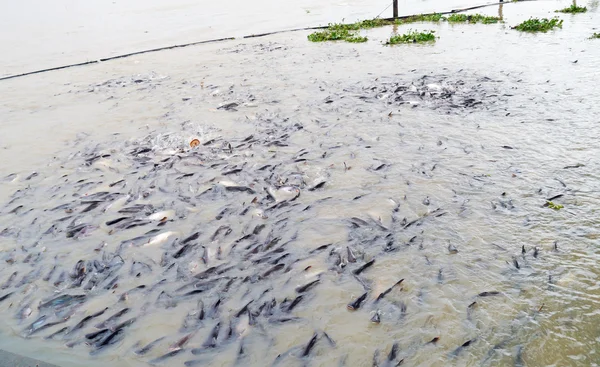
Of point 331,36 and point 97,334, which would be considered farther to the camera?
point 331,36

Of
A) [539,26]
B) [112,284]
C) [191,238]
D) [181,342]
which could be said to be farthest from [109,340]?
[539,26]

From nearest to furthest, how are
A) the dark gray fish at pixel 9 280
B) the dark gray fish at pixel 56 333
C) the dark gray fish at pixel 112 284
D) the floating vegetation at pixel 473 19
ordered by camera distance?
the dark gray fish at pixel 56 333, the dark gray fish at pixel 112 284, the dark gray fish at pixel 9 280, the floating vegetation at pixel 473 19

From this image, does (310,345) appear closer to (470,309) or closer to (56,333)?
(470,309)

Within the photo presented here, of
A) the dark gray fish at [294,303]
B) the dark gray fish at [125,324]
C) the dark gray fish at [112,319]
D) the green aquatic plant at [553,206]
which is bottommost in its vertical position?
the dark gray fish at [294,303]

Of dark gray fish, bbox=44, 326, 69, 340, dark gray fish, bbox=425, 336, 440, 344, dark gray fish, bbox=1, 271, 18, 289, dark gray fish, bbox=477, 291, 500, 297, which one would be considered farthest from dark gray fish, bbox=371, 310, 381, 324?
dark gray fish, bbox=1, 271, 18, 289

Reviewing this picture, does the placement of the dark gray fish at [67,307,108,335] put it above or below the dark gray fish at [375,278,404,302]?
above

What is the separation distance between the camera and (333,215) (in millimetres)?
5152

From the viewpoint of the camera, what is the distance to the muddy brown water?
3475mm

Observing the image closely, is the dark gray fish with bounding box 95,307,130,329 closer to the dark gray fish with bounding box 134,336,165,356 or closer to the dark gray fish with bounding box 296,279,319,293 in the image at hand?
the dark gray fish with bounding box 134,336,165,356

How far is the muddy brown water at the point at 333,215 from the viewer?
347 centimetres

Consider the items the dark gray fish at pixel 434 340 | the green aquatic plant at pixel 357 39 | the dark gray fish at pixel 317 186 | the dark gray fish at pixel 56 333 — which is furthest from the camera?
the green aquatic plant at pixel 357 39

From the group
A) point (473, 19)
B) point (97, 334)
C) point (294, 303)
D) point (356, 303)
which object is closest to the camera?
point (97, 334)

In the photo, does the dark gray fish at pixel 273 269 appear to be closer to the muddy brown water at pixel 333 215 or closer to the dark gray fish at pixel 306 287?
the muddy brown water at pixel 333 215

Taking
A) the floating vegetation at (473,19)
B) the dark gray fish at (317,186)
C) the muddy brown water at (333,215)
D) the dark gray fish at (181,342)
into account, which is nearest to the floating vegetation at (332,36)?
the floating vegetation at (473,19)
